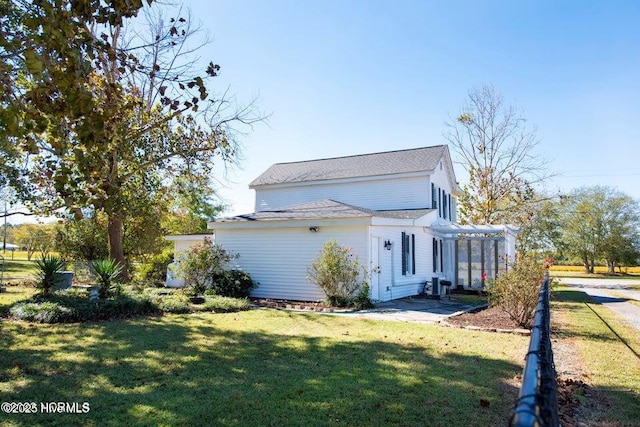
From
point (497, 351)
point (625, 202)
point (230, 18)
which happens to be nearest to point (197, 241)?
point (230, 18)

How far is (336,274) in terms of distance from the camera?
13.0m

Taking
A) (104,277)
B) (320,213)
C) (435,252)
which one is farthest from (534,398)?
(435,252)

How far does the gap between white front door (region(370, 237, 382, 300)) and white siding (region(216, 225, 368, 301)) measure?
1.34 feet

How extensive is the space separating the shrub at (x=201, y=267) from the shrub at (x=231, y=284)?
181 mm

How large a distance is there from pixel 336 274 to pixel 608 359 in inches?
296

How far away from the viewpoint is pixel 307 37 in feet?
43.0

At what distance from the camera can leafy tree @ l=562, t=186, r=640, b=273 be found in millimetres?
42469

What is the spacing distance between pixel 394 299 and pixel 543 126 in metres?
18.5

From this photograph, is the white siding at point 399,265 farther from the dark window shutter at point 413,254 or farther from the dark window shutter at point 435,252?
the dark window shutter at point 435,252

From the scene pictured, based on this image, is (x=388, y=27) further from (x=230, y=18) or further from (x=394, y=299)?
(x=394, y=299)

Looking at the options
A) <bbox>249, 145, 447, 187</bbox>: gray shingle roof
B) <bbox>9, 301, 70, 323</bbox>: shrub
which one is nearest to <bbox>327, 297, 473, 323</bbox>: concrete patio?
<bbox>9, 301, 70, 323</bbox>: shrub

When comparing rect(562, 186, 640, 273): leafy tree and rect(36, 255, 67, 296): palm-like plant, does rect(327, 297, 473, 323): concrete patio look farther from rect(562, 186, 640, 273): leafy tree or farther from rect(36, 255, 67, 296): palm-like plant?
rect(562, 186, 640, 273): leafy tree

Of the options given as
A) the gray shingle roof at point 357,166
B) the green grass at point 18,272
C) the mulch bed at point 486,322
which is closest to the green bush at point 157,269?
the green grass at point 18,272

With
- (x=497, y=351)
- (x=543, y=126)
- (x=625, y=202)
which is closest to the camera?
(x=497, y=351)
